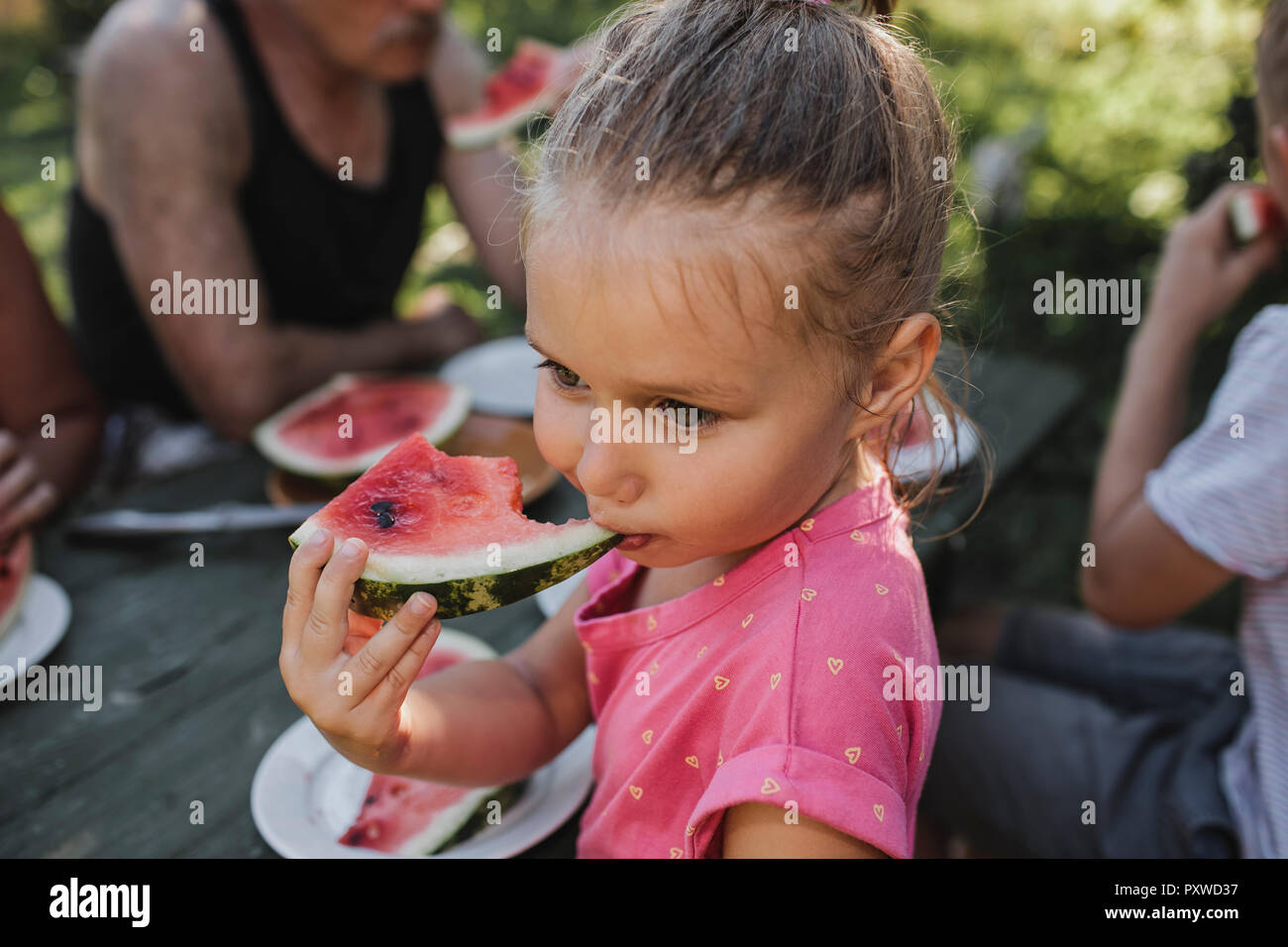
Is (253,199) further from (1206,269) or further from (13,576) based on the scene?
(1206,269)

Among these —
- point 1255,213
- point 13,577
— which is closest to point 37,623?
point 13,577

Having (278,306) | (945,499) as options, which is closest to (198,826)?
(945,499)

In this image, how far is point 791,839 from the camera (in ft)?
4.18

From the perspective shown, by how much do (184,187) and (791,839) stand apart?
2883 mm

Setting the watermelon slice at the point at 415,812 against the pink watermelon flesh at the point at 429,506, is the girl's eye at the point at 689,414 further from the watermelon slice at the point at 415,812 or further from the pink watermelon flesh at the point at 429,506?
the watermelon slice at the point at 415,812

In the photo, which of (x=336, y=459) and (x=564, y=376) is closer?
(x=564, y=376)

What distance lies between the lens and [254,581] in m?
2.29

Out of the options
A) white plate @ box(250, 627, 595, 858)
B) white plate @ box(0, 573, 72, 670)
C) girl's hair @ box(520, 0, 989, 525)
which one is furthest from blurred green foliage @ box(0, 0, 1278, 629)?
white plate @ box(0, 573, 72, 670)

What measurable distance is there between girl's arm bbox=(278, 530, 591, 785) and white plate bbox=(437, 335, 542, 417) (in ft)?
3.93

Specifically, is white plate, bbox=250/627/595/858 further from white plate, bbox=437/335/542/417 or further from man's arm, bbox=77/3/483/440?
man's arm, bbox=77/3/483/440

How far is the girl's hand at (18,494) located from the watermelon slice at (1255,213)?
308 centimetres

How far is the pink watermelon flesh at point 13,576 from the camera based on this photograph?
208 cm

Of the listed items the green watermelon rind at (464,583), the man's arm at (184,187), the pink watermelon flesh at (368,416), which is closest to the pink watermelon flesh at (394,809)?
the green watermelon rind at (464,583)
